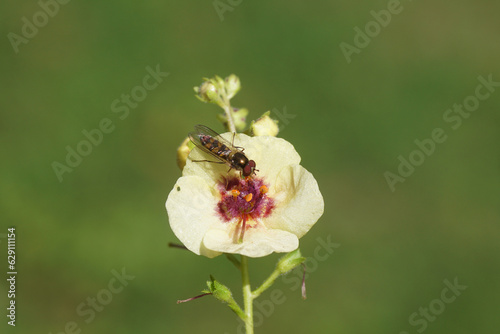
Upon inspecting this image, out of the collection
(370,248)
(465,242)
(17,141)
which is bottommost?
(17,141)

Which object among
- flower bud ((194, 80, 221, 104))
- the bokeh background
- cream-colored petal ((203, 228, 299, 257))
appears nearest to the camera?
cream-colored petal ((203, 228, 299, 257))

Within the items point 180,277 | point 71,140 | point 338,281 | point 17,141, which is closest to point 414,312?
point 338,281

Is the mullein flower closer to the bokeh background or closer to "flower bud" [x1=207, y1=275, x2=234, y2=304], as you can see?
"flower bud" [x1=207, y1=275, x2=234, y2=304]

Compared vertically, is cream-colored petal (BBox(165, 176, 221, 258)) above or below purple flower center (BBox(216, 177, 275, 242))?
below

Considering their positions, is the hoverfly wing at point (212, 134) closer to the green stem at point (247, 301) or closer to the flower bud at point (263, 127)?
the flower bud at point (263, 127)

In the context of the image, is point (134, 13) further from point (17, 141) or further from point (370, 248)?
point (370, 248)

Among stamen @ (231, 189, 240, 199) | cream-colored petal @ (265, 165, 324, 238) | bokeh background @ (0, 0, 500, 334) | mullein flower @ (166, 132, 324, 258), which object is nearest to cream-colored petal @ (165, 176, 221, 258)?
mullein flower @ (166, 132, 324, 258)
